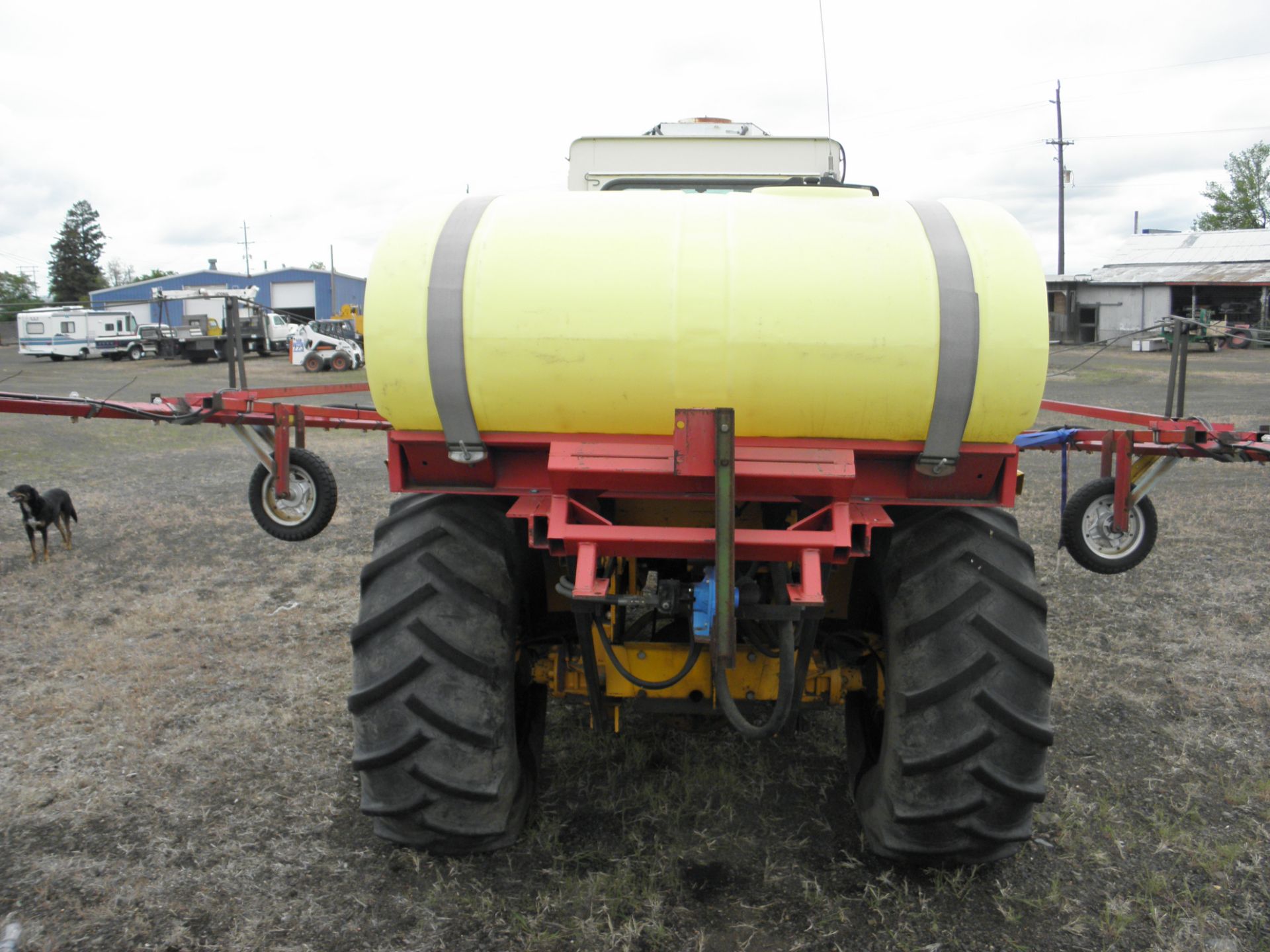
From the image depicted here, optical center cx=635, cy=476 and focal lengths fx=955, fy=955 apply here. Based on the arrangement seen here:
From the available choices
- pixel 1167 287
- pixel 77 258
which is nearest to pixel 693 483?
pixel 1167 287

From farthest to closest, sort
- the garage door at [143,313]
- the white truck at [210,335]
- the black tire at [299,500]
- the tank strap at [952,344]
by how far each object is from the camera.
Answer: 1. the garage door at [143,313]
2. the white truck at [210,335]
3. the black tire at [299,500]
4. the tank strap at [952,344]

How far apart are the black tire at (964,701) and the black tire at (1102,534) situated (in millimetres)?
2499

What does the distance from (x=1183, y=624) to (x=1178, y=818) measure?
2667 millimetres

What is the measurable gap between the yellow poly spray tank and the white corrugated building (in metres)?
37.4

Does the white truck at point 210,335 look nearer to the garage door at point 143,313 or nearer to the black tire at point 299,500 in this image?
the garage door at point 143,313

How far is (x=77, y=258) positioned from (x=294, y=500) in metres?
83.6

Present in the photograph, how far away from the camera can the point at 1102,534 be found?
17.8 feet

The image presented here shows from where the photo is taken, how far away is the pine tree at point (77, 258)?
242 ft

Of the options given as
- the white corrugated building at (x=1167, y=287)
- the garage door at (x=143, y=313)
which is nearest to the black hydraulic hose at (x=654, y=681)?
the white corrugated building at (x=1167, y=287)

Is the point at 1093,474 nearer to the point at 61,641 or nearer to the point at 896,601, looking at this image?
the point at 896,601

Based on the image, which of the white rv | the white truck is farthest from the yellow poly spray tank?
the white rv

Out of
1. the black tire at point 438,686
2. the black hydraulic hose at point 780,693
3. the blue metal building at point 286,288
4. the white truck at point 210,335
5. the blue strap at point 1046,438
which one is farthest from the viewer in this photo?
the blue metal building at point 286,288

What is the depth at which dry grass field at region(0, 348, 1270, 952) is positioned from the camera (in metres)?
3.11

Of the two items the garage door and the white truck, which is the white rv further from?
the garage door
